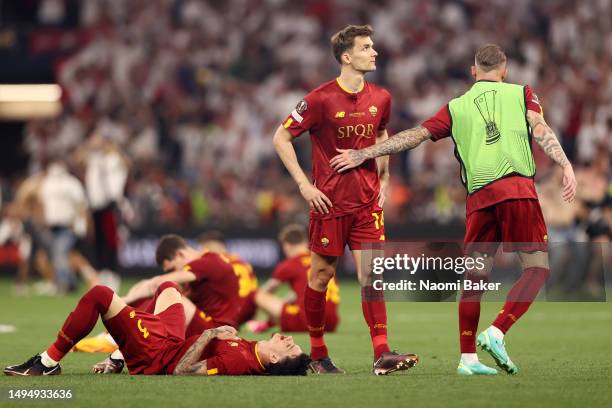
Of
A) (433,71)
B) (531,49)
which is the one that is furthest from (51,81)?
(531,49)

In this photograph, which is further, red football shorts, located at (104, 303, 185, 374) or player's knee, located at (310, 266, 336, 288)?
player's knee, located at (310, 266, 336, 288)

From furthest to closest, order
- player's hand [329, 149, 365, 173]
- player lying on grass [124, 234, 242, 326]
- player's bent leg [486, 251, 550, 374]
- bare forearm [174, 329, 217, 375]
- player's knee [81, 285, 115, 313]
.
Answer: player lying on grass [124, 234, 242, 326] < player's hand [329, 149, 365, 173] < bare forearm [174, 329, 217, 375] < player's knee [81, 285, 115, 313] < player's bent leg [486, 251, 550, 374]

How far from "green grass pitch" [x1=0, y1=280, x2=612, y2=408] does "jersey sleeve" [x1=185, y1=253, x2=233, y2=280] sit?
3.83ft

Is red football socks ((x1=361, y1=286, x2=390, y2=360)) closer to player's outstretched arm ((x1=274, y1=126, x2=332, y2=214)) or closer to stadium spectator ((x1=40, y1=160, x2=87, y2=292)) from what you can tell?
player's outstretched arm ((x1=274, y1=126, x2=332, y2=214))

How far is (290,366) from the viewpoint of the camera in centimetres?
956

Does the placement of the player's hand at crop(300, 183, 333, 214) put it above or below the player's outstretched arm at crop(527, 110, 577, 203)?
below

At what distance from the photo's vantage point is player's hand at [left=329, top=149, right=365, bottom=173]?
9.88 meters

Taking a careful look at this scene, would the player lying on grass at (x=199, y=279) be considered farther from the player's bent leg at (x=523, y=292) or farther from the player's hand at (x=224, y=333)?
the player's bent leg at (x=523, y=292)

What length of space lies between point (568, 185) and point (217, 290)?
15.0 ft

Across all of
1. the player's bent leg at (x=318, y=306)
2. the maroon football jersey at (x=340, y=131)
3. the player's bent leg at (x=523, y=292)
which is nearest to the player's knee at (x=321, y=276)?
the player's bent leg at (x=318, y=306)

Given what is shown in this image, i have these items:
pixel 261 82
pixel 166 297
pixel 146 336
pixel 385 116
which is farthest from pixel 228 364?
pixel 261 82

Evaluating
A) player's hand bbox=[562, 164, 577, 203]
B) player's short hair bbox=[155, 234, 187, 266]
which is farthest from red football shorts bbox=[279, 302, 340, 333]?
player's hand bbox=[562, 164, 577, 203]

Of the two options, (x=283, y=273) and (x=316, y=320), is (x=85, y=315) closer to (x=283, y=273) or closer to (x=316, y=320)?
(x=316, y=320)

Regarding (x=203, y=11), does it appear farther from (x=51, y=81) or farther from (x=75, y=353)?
(x=75, y=353)
